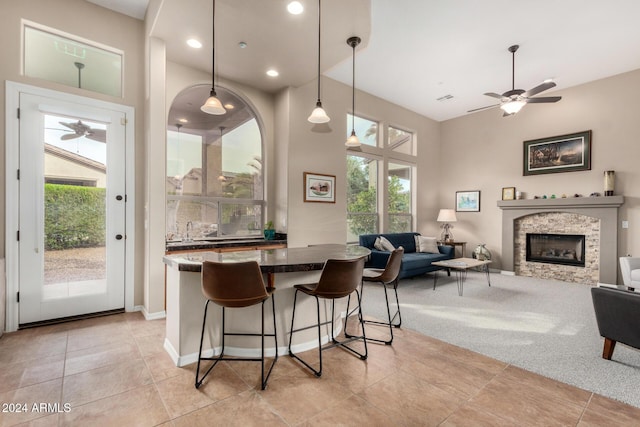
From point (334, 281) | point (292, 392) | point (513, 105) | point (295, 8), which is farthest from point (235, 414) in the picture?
point (513, 105)

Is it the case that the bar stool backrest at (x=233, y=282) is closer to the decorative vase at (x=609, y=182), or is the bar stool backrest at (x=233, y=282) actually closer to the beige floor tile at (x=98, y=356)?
the beige floor tile at (x=98, y=356)

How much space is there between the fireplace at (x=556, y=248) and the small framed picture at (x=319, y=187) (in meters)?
4.43

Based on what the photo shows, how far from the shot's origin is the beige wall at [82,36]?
309 cm

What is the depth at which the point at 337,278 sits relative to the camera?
2297 mm

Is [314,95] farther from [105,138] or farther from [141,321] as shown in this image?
[141,321]

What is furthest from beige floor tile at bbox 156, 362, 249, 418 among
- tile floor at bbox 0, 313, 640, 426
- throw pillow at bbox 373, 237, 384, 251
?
throw pillow at bbox 373, 237, 384, 251

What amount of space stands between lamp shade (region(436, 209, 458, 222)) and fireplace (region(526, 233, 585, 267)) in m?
1.54

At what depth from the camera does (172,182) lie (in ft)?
14.1

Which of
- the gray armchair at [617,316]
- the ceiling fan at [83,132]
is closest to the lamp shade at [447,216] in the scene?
the gray armchair at [617,316]

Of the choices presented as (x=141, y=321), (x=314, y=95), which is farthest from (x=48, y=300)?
(x=314, y=95)

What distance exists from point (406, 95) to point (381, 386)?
5840 millimetres

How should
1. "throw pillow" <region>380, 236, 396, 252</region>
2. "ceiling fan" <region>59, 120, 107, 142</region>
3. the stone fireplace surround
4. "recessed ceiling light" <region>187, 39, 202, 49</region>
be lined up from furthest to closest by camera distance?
"throw pillow" <region>380, 236, 396, 252</region>
the stone fireplace surround
"recessed ceiling light" <region>187, 39, 202, 49</region>
"ceiling fan" <region>59, 120, 107, 142</region>

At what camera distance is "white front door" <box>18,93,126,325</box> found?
3.22 meters

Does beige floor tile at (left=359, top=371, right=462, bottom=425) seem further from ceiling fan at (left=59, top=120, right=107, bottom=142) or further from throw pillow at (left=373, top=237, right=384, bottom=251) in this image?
ceiling fan at (left=59, top=120, right=107, bottom=142)
